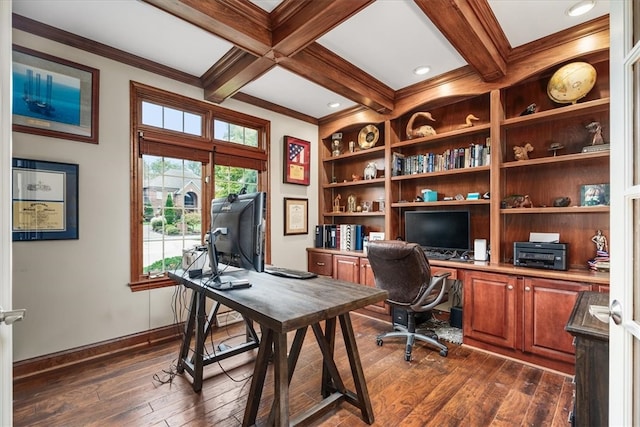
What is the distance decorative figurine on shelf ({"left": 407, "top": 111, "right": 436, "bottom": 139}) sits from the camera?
3.31 m

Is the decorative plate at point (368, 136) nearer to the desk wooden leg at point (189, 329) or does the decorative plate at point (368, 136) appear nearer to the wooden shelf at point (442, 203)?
the wooden shelf at point (442, 203)

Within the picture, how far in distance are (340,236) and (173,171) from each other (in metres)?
2.23

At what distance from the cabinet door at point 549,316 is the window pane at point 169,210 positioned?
3.15 meters

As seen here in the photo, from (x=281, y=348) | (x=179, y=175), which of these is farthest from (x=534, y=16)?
(x=179, y=175)

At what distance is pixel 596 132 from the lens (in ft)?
7.84

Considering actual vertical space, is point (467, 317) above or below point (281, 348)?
below

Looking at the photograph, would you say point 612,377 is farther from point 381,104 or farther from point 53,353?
point 53,353

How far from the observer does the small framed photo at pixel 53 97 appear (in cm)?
217

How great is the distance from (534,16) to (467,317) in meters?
2.47

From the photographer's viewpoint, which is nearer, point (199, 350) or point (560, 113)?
point (199, 350)

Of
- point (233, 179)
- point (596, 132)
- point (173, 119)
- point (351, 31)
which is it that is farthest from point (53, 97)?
point (596, 132)

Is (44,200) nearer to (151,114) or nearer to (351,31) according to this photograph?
(151,114)

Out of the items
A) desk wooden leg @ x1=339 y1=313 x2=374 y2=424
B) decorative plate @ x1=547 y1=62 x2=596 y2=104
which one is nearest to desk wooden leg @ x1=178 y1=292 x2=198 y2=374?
desk wooden leg @ x1=339 y1=313 x2=374 y2=424

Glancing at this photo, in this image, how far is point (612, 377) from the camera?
95cm
